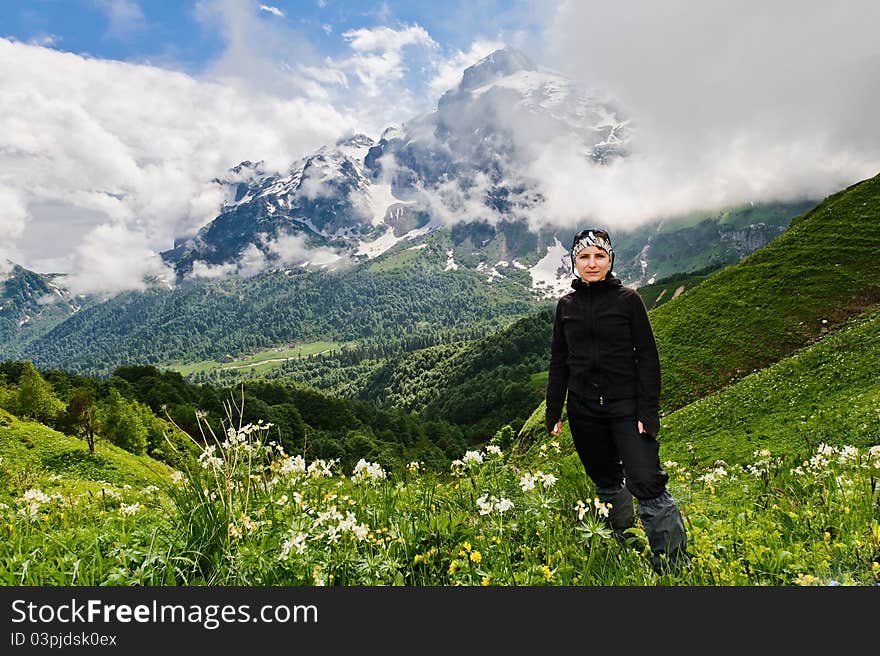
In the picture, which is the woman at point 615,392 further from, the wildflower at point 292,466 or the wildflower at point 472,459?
the wildflower at point 292,466

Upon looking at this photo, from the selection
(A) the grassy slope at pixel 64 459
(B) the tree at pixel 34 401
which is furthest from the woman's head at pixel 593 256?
(B) the tree at pixel 34 401

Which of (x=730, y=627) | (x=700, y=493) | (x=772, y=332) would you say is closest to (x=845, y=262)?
(x=772, y=332)

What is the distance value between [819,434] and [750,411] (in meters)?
7.58

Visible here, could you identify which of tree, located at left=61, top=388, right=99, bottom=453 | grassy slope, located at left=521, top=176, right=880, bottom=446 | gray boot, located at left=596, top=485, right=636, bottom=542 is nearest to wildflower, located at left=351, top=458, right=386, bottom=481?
gray boot, located at left=596, top=485, right=636, bottom=542

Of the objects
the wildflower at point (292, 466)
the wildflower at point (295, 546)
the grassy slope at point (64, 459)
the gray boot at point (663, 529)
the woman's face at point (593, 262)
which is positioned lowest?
the gray boot at point (663, 529)

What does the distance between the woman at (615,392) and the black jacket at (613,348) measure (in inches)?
0.4

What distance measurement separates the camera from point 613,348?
5.83 m

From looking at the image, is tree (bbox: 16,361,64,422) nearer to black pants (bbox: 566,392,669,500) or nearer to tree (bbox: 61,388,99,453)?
tree (bbox: 61,388,99,453)

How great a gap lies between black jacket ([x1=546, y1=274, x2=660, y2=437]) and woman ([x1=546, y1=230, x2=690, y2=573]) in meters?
0.01

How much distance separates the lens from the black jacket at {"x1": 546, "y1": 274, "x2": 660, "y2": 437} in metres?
5.65

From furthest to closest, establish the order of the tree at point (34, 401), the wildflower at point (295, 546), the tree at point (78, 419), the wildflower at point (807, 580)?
the tree at point (34, 401), the tree at point (78, 419), the wildflower at point (295, 546), the wildflower at point (807, 580)

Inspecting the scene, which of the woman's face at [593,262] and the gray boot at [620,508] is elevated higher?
the woman's face at [593,262]

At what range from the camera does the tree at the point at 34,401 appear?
4153 centimetres

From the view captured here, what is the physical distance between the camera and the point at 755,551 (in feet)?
15.2
